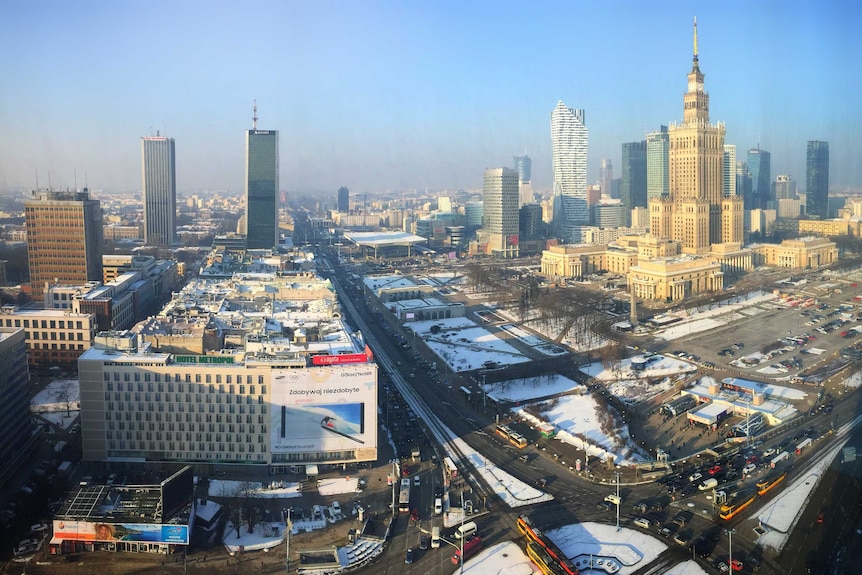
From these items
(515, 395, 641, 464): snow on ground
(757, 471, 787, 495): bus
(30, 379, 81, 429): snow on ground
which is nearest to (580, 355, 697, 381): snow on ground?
(515, 395, 641, 464): snow on ground

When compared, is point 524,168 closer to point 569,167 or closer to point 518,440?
point 569,167

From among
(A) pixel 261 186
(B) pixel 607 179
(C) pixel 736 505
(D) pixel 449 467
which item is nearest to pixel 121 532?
(D) pixel 449 467

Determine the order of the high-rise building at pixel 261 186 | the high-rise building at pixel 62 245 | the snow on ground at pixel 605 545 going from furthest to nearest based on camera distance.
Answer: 1. the high-rise building at pixel 261 186
2. the high-rise building at pixel 62 245
3. the snow on ground at pixel 605 545

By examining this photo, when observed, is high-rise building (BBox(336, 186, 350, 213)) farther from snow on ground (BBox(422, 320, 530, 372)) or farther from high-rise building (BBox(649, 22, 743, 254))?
snow on ground (BBox(422, 320, 530, 372))

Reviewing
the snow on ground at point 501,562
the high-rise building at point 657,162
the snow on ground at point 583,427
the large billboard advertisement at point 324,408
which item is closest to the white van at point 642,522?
the snow on ground at point 501,562

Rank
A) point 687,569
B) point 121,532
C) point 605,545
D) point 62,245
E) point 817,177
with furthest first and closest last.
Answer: point 62,245 < point 817,177 < point 605,545 < point 121,532 < point 687,569

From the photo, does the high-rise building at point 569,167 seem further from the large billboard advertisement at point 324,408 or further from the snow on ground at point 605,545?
the snow on ground at point 605,545

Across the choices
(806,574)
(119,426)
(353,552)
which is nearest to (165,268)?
(119,426)

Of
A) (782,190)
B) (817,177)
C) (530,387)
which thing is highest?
(782,190)
